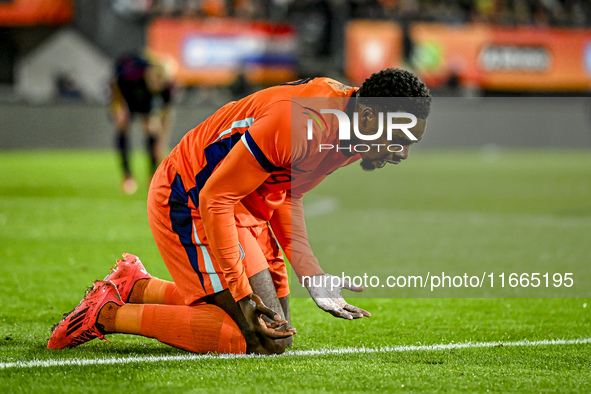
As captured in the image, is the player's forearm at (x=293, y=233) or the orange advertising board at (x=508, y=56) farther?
the orange advertising board at (x=508, y=56)

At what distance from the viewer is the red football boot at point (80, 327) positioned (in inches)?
151

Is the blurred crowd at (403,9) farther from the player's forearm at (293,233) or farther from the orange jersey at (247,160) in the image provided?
the orange jersey at (247,160)

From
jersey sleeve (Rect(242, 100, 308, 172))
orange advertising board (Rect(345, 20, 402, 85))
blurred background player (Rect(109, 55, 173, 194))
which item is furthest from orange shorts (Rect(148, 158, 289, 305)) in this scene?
orange advertising board (Rect(345, 20, 402, 85))

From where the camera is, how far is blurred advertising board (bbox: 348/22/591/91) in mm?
25953

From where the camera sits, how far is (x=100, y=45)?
22.8 meters

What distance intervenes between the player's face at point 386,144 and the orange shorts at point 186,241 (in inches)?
28.1

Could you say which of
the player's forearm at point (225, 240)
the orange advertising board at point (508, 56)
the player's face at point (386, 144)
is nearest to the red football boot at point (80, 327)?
the player's forearm at point (225, 240)

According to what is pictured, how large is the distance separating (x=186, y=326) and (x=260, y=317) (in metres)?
0.42

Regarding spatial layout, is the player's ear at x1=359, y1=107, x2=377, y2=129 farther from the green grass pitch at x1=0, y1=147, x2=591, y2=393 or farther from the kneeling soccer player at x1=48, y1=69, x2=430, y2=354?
the green grass pitch at x1=0, y1=147, x2=591, y2=393

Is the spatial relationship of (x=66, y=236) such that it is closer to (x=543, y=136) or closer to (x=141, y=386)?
(x=141, y=386)

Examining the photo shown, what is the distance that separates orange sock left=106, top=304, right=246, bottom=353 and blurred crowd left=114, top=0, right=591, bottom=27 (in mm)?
19851

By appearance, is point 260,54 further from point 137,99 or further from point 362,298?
point 362,298

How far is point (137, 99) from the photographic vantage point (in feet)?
40.6

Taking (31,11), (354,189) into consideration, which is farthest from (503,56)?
(354,189)
